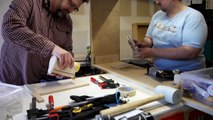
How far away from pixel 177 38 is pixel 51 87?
0.79m

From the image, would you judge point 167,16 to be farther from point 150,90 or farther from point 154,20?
point 150,90

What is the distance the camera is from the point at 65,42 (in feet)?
4.37

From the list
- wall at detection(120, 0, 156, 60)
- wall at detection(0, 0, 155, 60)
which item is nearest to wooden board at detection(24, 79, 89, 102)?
wall at detection(0, 0, 155, 60)

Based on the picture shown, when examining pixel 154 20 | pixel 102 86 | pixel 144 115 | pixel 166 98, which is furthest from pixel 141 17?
pixel 144 115

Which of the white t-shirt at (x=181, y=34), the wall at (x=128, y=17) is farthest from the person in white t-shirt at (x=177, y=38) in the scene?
the wall at (x=128, y=17)

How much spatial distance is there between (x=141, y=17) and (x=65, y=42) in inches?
55.0

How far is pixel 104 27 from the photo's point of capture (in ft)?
5.78

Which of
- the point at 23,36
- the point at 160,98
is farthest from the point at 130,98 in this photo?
the point at 23,36

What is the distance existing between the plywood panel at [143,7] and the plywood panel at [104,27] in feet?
2.35

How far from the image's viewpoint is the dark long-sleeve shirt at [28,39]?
95 centimetres

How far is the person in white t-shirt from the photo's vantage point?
1160 millimetres

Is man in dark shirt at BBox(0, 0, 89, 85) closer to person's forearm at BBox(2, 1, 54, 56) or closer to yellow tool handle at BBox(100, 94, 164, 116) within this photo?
person's forearm at BBox(2, 1, 54, 56)

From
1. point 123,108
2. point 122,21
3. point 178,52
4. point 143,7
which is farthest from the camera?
point 143,7

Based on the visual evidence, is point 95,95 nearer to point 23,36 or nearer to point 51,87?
point 51,87
